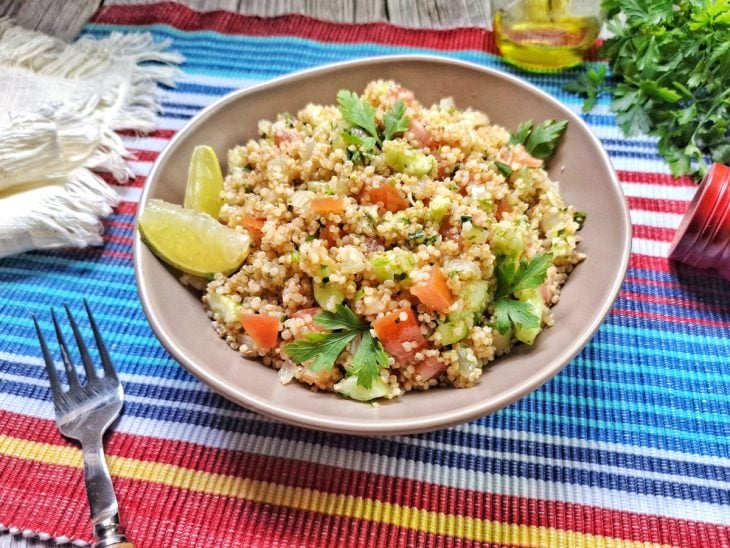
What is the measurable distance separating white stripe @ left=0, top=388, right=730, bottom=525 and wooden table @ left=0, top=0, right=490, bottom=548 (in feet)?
6.38

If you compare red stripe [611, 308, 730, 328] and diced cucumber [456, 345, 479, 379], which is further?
red stripe [611, 308, 730, 328]

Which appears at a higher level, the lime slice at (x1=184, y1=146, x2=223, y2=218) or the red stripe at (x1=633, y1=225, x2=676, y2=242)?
the lime slice at (x1=184, y1=146, x2=223, y2=218)

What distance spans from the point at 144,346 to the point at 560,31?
1.99 metres

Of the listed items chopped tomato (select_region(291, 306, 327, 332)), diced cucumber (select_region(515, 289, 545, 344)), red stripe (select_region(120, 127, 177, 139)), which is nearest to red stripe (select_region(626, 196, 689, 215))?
diced cucumber (select_region(515, 289, 545, 344))

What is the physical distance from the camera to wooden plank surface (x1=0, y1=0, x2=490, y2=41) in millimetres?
2990

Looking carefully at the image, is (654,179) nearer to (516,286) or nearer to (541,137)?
(541,137)

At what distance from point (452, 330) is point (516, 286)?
0.71 ft

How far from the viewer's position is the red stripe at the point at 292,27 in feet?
9.87

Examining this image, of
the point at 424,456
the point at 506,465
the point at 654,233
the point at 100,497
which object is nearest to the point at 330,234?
the point at 424,456

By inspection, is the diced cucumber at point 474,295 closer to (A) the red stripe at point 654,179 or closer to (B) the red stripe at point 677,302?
(B) the red stripe at point 677,302

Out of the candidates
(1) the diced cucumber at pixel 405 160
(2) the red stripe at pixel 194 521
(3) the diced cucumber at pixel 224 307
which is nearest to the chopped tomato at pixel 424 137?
(1) the diced cucumber at pixel 405 160

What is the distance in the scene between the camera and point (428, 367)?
165cm

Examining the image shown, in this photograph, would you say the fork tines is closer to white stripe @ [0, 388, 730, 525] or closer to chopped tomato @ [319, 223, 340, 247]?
white stripe @ [0, 388, 730, 525]

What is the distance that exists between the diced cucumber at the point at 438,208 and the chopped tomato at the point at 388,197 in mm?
86
